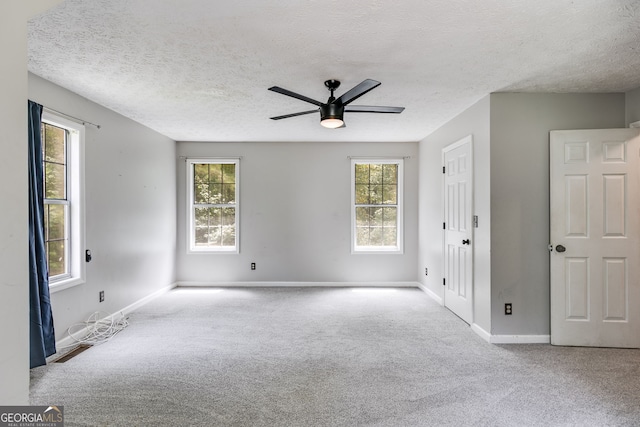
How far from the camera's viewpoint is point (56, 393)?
2.35m

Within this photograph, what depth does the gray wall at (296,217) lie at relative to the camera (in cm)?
573

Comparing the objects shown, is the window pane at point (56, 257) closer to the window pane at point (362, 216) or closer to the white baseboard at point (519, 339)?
the window pane at point (362, 216)

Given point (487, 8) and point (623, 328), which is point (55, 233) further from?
point (623, 328)

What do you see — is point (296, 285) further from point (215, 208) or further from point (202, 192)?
point (202, 192)

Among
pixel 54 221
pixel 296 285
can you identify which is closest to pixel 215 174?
pixel 296 285

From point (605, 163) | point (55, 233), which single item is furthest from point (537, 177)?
point (55, 233)

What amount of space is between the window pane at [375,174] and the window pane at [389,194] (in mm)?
165

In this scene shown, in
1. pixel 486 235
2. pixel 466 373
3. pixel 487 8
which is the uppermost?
pixel 487 8

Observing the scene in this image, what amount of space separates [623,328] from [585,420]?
1.65 metres

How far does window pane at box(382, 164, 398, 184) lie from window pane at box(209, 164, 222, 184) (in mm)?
2851

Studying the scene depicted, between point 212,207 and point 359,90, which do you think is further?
point 212,207

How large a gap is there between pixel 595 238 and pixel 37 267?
16.2 feet

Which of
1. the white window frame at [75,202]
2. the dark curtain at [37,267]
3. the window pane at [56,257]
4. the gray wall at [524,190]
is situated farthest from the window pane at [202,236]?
the gray wall at [524,190]

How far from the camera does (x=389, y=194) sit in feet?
19.1
